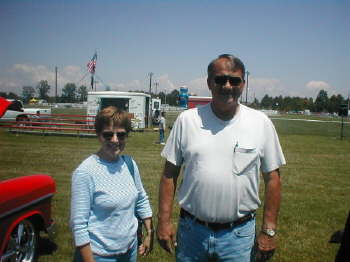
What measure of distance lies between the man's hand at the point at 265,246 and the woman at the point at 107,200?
37.4 inches

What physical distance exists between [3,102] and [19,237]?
69.5 inches

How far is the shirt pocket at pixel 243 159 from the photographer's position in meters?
2.36

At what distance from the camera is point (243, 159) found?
2.37m

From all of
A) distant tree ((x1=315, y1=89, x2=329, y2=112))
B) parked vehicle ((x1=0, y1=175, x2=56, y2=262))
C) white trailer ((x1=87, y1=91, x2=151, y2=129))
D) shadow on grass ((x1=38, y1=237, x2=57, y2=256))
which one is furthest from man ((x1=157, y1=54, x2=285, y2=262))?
distant tree ((x1=315, y1=89, x2=329, y2=112))

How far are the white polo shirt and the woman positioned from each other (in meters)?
0.40

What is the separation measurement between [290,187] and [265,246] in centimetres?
650

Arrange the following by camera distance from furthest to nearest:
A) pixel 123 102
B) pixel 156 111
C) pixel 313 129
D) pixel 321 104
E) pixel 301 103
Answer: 1. pixel 301 103
2. pixel 321 104
3. pixel 313 129
4. pixel 156 111
5. pixel 123 102

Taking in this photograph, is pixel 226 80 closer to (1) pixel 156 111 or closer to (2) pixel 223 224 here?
(2) pixel 223 224

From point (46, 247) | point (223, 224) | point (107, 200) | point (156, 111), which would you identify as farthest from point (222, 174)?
point (156, 111)

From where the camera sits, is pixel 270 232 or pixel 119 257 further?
pixel 270 232

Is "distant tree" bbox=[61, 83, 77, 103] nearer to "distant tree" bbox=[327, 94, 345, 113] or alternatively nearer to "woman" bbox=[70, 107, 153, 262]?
"distant tree" bbox=[327, 94, 345, 113]

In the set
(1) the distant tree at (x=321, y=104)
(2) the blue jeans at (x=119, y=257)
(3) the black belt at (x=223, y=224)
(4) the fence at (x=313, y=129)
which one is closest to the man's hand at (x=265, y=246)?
(3) the black belt at (x=223, y=224)

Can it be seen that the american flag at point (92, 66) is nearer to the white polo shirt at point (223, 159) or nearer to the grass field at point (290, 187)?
the grass field at point (290, 187)

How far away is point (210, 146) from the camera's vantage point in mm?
2381
